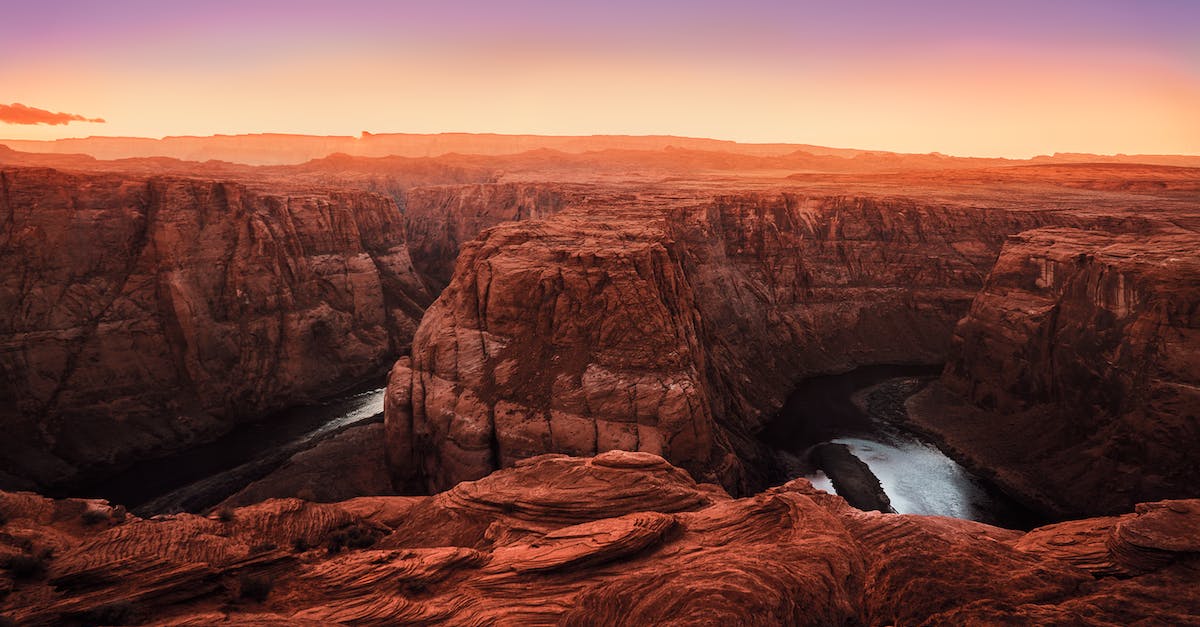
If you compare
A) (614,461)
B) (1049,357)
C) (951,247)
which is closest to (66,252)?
(614,461)

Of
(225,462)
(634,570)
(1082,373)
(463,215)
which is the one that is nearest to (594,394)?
(634,570)

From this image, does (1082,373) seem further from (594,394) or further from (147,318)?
(147,318)

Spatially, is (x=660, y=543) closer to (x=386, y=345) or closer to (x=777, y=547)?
(x=777, y=547)

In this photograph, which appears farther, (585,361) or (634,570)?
(585,361)

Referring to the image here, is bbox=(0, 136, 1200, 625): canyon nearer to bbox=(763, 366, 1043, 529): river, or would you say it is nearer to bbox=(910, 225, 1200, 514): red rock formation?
bbox=(910, 225, 1200, 514): red rock formation

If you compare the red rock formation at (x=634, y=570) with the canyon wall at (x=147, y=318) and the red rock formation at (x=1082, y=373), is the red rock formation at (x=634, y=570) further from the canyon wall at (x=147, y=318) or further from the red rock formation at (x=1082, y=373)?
the canyon wall at (x=147, y=318)

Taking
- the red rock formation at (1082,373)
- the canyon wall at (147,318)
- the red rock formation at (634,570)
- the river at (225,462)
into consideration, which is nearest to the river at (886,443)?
the red rock formation at (1082,373)

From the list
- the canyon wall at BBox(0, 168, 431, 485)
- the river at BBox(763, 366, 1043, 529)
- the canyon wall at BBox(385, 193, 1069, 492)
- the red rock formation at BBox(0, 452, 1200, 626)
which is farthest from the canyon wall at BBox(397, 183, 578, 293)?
the red rock formation at BBox(0, 452, 1200, 626)
